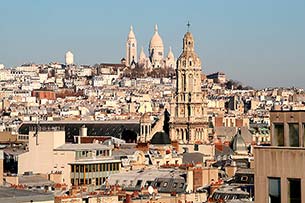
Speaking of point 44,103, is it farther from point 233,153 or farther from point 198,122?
point 233,153

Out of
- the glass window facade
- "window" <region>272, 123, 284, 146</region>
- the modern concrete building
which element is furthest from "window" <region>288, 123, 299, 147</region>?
the glass window facade

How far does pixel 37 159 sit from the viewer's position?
4728 cm

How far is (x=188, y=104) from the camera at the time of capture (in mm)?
90000

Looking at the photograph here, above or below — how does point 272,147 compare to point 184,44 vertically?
below

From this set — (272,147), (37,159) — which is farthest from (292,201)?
(37,159)

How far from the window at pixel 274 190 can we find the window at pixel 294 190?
15cm

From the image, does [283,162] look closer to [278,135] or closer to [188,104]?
[278,135]

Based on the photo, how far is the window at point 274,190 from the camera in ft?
41.4

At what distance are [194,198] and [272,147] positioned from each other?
23906mm

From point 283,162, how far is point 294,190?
36cm

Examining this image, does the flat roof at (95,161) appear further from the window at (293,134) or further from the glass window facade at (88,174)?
the window at (293,134)

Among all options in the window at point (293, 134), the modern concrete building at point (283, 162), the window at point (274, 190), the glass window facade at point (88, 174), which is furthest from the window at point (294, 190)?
the glass window facade at point (88, 174)

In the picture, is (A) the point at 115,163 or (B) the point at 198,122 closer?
(A) the point at 115,163

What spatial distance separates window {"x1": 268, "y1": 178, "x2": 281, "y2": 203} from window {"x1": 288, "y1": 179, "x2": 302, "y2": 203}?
0.15m
